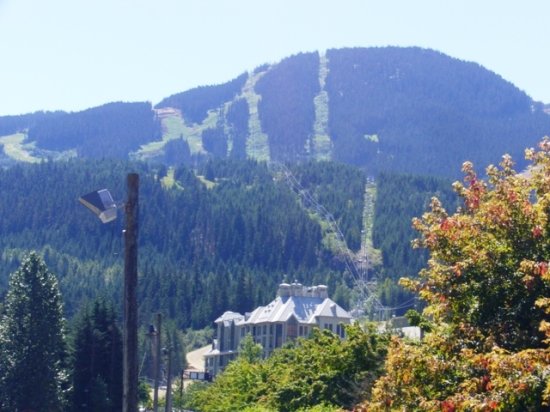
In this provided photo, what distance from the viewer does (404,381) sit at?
21188mm

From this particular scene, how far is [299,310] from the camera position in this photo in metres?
146

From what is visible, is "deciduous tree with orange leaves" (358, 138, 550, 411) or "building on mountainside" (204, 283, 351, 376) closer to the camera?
"deciduous tree with orange leaves" (358, 138, 550, 411)

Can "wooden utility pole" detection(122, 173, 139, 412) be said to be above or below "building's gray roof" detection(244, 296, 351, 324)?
above

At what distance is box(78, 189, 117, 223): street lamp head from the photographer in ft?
61.9

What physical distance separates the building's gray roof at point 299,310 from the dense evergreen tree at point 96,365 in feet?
223

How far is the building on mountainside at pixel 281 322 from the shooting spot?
142375 mm

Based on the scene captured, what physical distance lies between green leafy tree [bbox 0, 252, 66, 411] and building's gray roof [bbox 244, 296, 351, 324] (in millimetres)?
74185

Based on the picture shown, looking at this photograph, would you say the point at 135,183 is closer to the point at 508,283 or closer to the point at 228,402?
the point at 508,283

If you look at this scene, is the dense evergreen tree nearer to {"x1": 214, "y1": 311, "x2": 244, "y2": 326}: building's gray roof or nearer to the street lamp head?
the street lamp head

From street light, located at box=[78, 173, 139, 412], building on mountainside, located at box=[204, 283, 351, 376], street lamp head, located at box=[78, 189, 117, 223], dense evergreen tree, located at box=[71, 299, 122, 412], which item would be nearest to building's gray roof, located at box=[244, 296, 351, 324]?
building on mountainside, located at box=[204, 283, 351, 376]

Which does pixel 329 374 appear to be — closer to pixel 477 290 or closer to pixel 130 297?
pixel 477 290

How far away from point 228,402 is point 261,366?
239 inches

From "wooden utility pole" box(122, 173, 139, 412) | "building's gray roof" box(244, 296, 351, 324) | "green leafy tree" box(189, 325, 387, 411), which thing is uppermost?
"wooden utility pole" box(122, 173, 139, 412)

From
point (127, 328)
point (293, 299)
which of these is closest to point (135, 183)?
point (127, 328)
